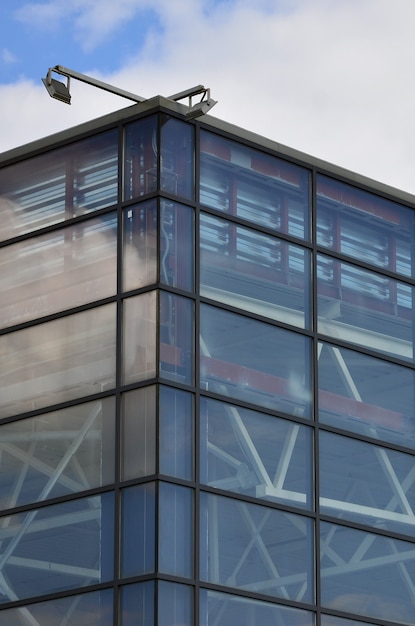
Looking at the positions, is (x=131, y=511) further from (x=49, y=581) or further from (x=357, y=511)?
(x=357, y=511)

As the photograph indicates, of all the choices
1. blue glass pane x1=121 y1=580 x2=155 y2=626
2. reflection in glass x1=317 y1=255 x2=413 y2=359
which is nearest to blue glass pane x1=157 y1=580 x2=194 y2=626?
blue glass pane x1=121 y1=580 x2=155 y2=626

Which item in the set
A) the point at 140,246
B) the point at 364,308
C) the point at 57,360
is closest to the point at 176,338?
the point at 140,246

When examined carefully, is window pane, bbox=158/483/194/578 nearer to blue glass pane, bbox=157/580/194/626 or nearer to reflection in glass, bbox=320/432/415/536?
blue glass pane, bbox=157/580/194/626

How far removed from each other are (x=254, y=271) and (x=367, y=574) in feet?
19.7

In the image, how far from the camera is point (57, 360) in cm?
3350

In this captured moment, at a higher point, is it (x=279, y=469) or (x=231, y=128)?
(x=231, y=128)

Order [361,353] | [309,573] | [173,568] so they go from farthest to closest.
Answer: [361,353] → [309,573] → [173,568]

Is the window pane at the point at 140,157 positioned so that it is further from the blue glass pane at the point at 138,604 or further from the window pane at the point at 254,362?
the blue glass pane at the point at 138,604

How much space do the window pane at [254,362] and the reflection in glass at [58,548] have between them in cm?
314

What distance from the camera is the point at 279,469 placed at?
33.3 m

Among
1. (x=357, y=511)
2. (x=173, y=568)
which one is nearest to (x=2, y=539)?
(x=173, y=568)

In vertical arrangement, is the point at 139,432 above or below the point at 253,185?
below

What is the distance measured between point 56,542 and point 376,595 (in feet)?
20.2

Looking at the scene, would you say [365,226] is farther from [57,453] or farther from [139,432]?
[57,453]
